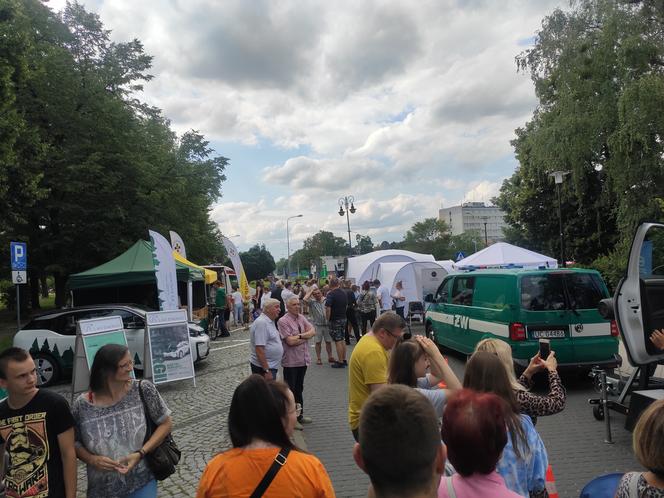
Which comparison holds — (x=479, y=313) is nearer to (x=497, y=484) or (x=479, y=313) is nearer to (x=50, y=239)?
(x=497, y=484)

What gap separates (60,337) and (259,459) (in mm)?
10337

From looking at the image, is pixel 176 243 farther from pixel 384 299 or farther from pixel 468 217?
pixel 468 217

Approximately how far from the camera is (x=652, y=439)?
191cm

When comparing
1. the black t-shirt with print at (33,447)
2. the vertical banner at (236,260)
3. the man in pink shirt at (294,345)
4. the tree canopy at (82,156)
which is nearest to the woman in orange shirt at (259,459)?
the black t-shirt with print at (33,447)

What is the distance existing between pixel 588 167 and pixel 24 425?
821 inches

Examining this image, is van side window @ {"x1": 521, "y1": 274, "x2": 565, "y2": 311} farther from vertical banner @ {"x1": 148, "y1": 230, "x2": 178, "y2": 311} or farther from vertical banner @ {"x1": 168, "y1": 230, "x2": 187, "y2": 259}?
vertical banner @ {"x1": 168, "y1": 230, "x2": 187, "y2": 259}

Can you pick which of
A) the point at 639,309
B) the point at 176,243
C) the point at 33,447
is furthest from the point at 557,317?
the point at 176,243

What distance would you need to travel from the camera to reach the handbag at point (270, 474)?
1.93 m

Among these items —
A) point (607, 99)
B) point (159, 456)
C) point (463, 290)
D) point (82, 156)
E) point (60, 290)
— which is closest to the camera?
point (159, 456)

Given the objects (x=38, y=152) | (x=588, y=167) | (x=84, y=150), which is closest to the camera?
(x=38, y=152)

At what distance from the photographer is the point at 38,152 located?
1772 centimetres

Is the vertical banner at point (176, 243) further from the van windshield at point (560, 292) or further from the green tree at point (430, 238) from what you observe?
the green tree at point (430, 238)

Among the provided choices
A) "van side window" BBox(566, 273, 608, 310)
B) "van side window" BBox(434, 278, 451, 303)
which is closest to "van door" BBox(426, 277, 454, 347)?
"van side window" BBox(434, 278, 451, 303)

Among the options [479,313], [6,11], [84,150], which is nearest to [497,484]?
[479,313]
